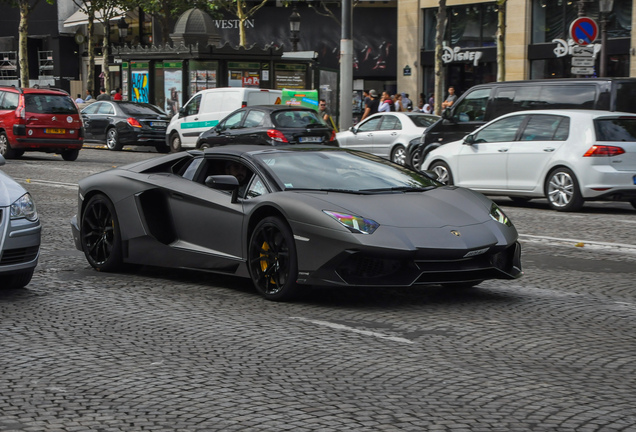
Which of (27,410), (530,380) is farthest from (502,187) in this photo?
(27,410)

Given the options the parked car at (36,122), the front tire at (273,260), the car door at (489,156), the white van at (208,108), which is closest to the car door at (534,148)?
the car door at (489,156)

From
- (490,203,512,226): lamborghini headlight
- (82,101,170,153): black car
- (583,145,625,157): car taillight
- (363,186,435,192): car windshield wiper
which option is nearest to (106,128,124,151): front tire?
(82,101,170,153): black car

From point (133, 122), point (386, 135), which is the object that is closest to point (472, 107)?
point (386, 135)

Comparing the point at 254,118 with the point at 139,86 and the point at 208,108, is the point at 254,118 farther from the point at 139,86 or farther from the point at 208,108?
the point at 139,86

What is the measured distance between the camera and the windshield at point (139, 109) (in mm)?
32406

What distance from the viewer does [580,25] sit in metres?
20.7

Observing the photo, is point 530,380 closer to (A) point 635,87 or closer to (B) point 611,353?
(B) point 611,353

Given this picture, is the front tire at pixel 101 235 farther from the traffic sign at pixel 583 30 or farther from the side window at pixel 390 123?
the side window at pixel 390 123

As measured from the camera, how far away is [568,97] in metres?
17.5

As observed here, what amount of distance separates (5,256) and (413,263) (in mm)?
2883

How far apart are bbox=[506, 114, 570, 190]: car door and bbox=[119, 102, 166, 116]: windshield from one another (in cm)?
1892

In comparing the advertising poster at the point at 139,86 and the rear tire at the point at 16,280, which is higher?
the advertising poster at the point at 139,86

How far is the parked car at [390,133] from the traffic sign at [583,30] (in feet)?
12.9

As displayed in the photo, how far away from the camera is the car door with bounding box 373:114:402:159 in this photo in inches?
938
